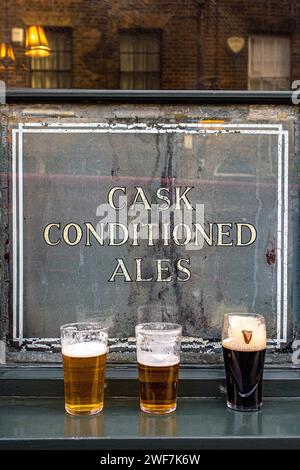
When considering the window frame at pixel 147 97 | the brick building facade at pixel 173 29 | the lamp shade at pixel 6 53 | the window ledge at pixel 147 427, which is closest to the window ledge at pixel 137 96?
the window frame at pixel 147 97

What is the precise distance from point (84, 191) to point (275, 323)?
69cm

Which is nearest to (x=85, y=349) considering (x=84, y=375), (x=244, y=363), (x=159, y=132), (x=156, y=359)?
(x=84, y=375)

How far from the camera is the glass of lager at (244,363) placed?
155cm

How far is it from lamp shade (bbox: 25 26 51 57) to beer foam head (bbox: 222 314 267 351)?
92.4 inches

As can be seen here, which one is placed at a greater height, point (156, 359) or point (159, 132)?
point (159, 132)

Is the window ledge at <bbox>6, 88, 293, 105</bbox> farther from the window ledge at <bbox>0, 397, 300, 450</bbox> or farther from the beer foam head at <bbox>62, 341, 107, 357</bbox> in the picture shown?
the window ledge at <bbox>0, 397, 300, 450</bbox>

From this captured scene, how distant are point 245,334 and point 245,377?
11 cm

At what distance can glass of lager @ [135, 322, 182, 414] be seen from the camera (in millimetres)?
1525

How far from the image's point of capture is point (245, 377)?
1558 mm

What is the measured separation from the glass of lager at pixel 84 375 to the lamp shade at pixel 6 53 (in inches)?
94.8

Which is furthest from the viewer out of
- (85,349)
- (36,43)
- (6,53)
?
(6,53)

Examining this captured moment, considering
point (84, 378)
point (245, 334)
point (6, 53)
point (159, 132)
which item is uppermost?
point (6, 53)

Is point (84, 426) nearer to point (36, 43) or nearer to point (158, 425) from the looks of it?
point (158, 425)

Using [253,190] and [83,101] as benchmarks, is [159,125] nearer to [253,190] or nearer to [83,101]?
[83,101]
